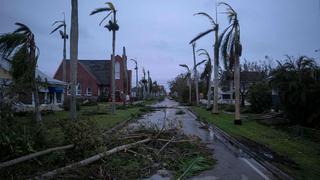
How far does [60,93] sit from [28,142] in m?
36.7

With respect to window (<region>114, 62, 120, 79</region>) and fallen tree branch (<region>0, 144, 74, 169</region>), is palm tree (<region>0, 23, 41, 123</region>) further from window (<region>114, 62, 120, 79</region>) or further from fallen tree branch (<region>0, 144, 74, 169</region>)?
window (<region>114, 62, 120, 79</region>)

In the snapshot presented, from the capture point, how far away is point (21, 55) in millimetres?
20172

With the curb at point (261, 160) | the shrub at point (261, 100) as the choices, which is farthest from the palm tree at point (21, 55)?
the shrub at point (261, 100)

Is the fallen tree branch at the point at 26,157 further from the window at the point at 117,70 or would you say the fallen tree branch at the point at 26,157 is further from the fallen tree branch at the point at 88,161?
the window at the point at 117,70

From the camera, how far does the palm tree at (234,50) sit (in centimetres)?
2652

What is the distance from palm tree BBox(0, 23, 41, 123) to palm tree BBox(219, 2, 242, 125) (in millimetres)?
12570

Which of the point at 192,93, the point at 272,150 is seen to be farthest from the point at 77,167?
the point at 192,93

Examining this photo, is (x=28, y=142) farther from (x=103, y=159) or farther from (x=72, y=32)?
(x=72, y=32)

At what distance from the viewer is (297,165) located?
11570 mm

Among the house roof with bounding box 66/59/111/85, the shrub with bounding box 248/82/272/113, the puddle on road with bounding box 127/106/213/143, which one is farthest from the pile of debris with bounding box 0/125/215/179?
the house roof with bounding box 66/59/111/85

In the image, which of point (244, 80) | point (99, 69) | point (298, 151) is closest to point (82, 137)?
point (298, 151)

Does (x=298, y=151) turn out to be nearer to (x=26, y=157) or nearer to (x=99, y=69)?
(x=26, y=157)

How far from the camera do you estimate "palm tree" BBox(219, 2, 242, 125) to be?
26516 mm

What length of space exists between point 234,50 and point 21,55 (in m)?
13.4
